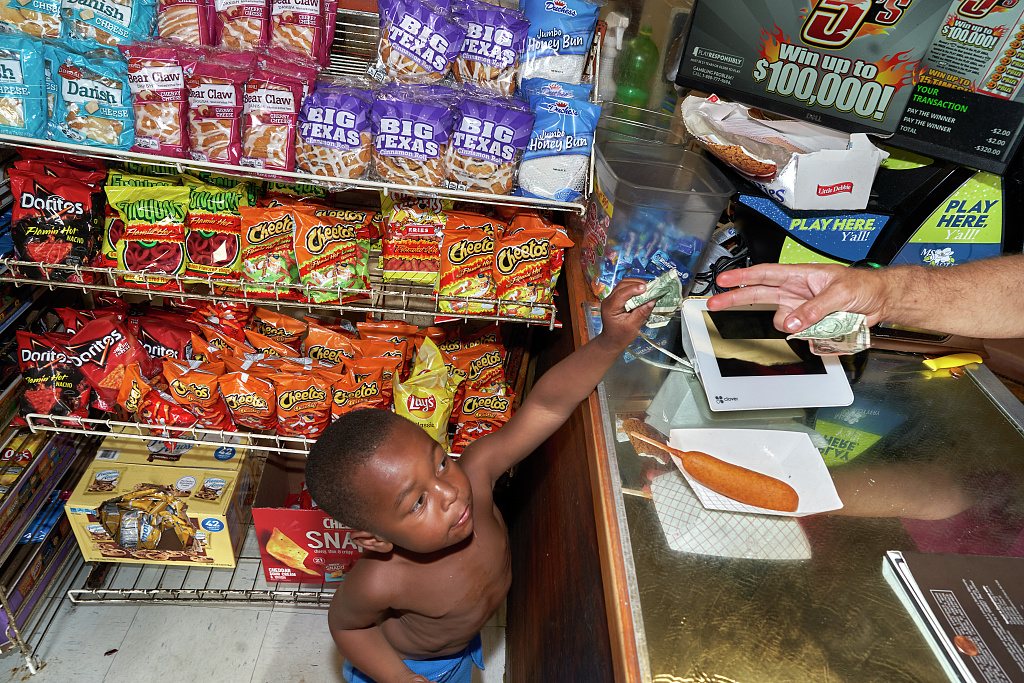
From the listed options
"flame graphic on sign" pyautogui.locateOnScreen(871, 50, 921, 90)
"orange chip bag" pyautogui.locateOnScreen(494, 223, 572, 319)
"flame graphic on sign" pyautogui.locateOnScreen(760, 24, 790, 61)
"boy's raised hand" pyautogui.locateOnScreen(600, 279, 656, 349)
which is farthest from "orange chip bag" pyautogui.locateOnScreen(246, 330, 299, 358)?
"flame graphic on sign" pyautogui.locateOnScreen(871, 50, 921, 90)

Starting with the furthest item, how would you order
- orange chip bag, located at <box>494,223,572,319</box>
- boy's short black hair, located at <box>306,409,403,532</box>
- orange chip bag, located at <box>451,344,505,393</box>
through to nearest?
orange chip bag, located at <box>451,344,505,393</box>
orange chip bag, located at <box>494,223,572,319</box>
boy's short black hair, located at <box>306,409,403,532</box>

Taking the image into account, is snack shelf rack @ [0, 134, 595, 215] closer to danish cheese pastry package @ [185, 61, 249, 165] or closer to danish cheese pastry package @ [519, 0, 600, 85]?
danish cheese pastry package @ [185, 61, 249, 165]

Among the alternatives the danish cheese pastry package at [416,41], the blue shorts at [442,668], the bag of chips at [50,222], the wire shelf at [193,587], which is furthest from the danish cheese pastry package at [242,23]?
the wire shelf at [193,587]

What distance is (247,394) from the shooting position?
1609 mm

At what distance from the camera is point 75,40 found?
1244mm

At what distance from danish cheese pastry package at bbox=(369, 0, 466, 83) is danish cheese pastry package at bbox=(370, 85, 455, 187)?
0.13 ft

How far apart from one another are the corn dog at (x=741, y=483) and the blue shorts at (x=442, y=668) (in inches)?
31.2

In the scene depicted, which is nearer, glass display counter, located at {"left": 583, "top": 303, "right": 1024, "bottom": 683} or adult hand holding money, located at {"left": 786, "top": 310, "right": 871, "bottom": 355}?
glass display counter, located at {"left": 583, "top": 303, "right": 1024, "bottom": 683}

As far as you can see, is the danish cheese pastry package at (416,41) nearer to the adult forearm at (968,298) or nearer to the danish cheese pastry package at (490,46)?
the danish cheese pastry package at (490,46)

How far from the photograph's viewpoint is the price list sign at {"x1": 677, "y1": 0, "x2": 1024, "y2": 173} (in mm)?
1285

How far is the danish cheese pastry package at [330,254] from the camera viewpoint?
1.48m

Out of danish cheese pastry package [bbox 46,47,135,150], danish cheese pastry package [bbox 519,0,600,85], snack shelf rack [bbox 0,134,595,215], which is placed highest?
danish cheese pastry package [bbox 519,0,600,85]

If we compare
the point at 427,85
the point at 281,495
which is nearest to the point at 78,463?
the point at 281,495

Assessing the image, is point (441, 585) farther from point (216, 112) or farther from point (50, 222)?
point (50, 222)
